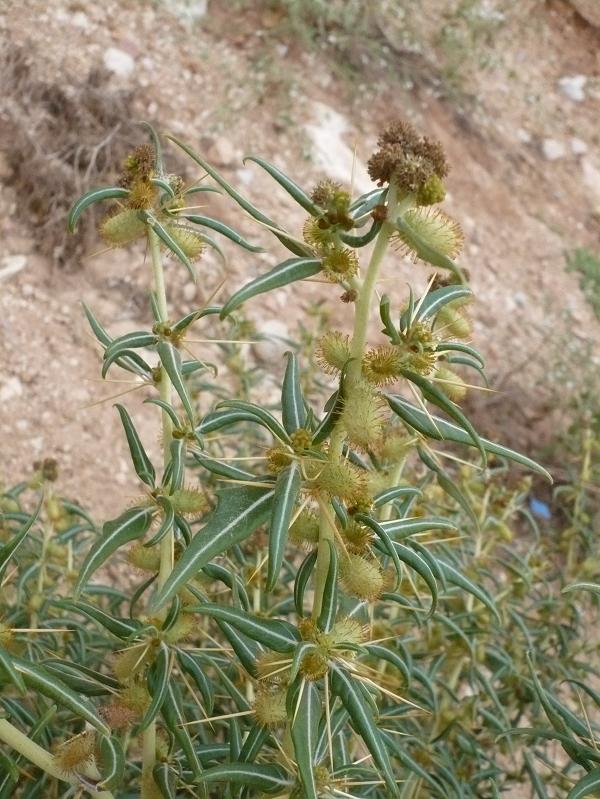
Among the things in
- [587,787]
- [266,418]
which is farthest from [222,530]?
[587,787]

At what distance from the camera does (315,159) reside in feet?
16.5

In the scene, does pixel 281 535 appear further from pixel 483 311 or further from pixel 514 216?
pixel 514 216

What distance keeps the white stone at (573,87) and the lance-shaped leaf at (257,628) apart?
242 inches

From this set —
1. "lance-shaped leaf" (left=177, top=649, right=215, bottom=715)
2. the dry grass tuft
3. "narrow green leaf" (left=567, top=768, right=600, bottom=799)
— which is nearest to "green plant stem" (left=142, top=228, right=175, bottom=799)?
"lance-shaped leaf" (left=177, top=649, right=215, bottom=715)

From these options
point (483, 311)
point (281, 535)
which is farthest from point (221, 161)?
point (281, 535)

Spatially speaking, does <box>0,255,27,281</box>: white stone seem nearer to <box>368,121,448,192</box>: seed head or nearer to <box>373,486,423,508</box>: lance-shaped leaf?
<box>373,486,423,508</box>: lance-shaped leaf

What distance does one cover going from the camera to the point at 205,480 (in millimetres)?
2711

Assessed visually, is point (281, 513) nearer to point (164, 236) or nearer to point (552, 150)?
point (164, 236)

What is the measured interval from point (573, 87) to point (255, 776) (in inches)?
248

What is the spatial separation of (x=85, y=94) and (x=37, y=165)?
523 mm

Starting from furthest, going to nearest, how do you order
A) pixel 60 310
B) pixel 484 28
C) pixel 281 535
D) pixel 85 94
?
pixel 484 28, pixel 85 94, pixel 60 310, pixel 281 535

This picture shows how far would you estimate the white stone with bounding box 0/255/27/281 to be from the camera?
160 inches

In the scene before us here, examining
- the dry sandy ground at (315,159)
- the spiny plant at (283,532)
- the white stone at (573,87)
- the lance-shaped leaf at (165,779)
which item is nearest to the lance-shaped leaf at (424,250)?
the spiny plant at (283,532)

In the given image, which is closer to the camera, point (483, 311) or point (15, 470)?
point (15, 470)
